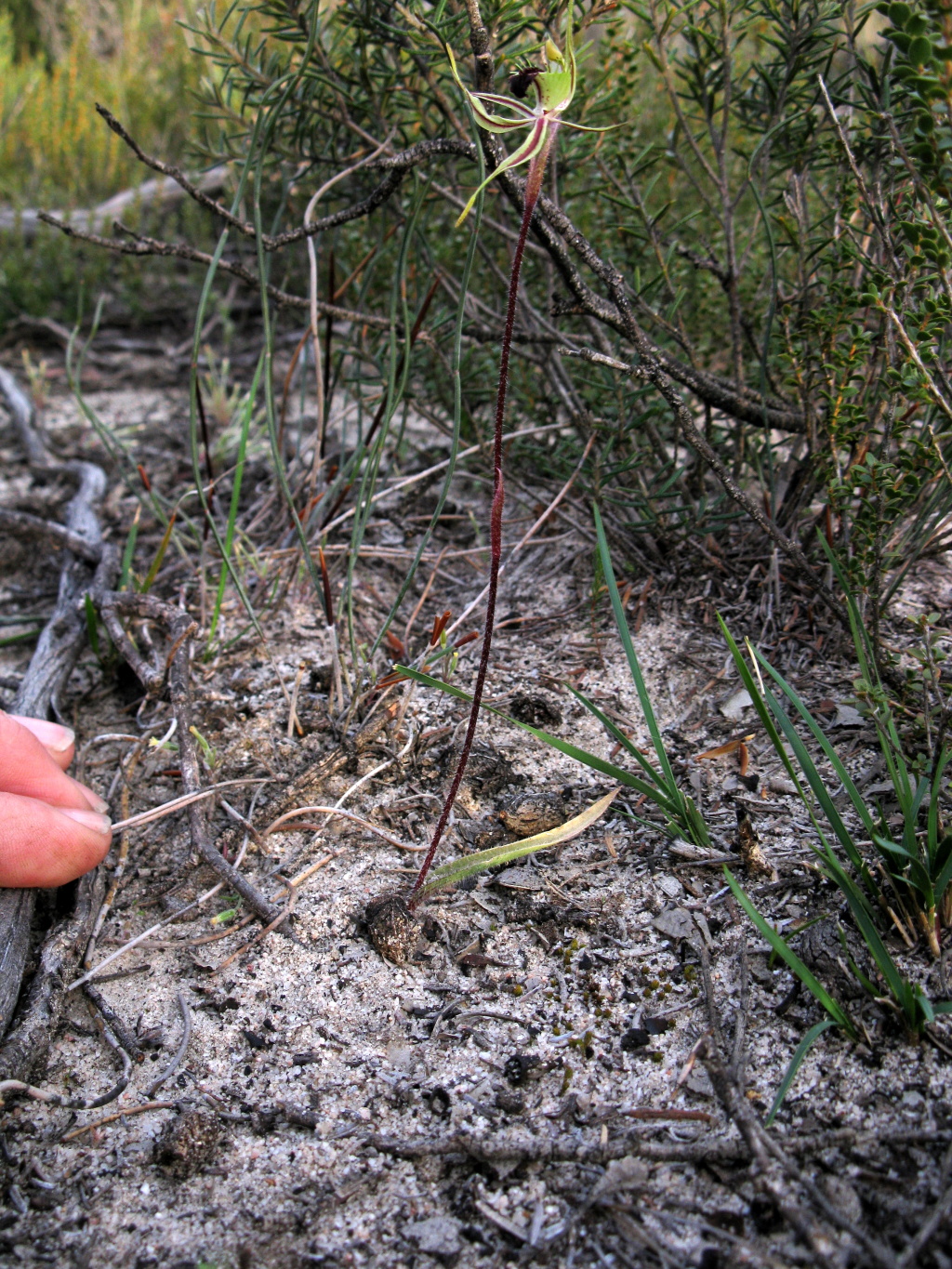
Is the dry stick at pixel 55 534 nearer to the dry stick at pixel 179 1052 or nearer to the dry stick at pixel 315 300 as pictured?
the dry stick at pixel 315 300

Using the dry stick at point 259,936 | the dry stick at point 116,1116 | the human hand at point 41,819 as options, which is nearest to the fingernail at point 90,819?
the human hand at point 41,819

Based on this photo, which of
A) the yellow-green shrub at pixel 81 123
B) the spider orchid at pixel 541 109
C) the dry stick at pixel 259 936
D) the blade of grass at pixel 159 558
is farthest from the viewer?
the yellow-green shrub at pixel 81 123

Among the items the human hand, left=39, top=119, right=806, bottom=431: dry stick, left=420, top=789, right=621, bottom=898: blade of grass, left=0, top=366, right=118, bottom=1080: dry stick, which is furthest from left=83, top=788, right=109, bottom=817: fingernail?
left=39, top=119, right=806, bottom=431: dry stick

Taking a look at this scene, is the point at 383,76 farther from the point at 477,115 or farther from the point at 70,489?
the point at 70,489

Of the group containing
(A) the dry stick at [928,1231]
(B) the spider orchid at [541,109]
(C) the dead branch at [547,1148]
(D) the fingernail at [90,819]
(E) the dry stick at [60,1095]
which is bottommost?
(E) the dry stick at [60,1095]

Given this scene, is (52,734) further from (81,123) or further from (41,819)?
(81,123)

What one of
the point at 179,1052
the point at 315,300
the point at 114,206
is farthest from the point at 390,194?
the point at 114,206
